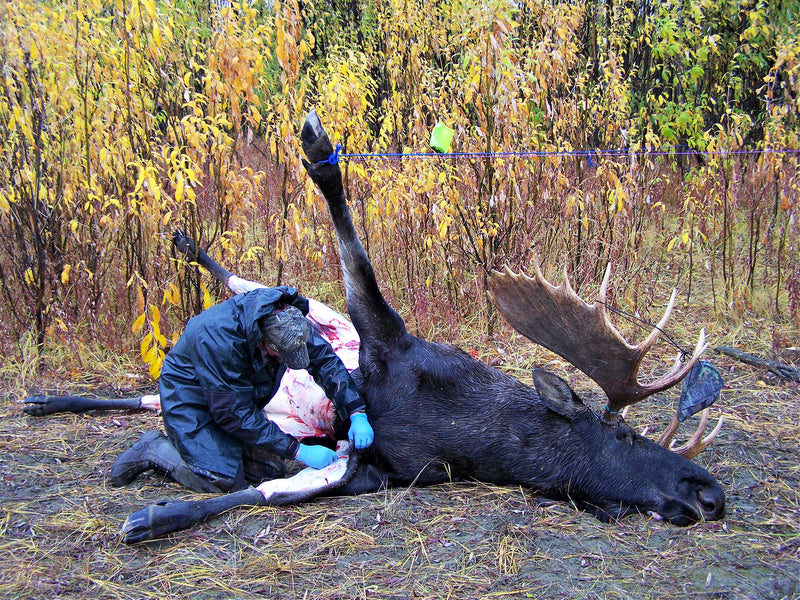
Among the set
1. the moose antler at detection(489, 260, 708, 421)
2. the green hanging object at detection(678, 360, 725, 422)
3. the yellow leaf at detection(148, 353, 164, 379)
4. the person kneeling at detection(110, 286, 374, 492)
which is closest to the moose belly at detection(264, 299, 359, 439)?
the person kneeling at detection(110, 286, 374, 492)

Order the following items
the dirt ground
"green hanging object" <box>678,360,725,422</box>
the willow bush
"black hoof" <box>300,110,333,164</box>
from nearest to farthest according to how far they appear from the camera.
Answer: the dirt ground
"green hanging object" <box>678,360,725,422</box>
"black hoof" <box>300,110,333,164</box>
the willow bush

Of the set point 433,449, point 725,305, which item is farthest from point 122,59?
point 725,305

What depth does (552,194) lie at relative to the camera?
225 inches

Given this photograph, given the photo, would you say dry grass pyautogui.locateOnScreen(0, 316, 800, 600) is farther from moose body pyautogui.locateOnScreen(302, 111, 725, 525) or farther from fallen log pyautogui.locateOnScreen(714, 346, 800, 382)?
fallen log pyautogui.locateOnScreen(714, 346, 800, 382)

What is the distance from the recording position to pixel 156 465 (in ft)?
11.2

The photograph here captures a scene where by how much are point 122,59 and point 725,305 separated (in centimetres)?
536

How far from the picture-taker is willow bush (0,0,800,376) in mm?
4492

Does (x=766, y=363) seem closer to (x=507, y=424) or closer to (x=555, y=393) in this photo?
(x=555, y=393)

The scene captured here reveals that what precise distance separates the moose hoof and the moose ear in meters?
1.76

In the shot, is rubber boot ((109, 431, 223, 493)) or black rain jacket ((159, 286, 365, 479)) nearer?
black rain jacket ((159, 286, 365, 479))

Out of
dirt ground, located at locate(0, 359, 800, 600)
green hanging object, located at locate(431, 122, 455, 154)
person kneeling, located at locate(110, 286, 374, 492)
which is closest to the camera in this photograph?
dirt ground, located at locate(0, 359, 800, 600)

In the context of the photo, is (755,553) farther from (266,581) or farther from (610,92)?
(610,92)

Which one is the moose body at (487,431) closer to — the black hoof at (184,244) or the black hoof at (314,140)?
the black hoof at (314,140)

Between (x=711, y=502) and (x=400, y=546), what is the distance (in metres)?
1.41
